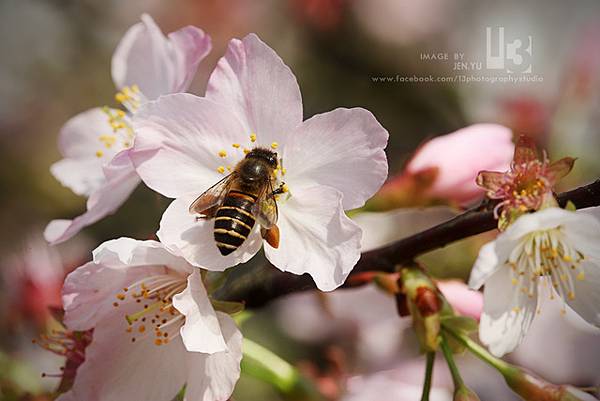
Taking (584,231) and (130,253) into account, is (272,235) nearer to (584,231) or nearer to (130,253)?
(130,253)

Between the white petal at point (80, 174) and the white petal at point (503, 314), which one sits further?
the white petal at point (80, 174)

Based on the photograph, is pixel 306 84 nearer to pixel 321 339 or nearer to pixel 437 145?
pixel 321 339

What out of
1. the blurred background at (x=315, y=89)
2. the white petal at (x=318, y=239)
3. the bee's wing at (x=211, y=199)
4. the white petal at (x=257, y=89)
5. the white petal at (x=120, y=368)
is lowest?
the blurred background at (x=315, y=89)

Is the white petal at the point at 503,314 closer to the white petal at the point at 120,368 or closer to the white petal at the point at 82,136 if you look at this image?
the white petal at the point at 120,368

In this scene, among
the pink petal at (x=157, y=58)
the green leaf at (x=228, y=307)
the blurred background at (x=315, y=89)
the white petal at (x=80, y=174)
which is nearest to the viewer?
the green leaf at (x=228, y=307)

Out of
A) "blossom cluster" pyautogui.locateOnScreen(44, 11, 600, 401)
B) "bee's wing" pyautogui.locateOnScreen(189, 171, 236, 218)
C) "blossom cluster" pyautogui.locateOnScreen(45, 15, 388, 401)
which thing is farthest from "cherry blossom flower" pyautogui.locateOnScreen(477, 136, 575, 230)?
"bee's wing" pyautogui.locateOnScreen(189, 171, 236, 218)

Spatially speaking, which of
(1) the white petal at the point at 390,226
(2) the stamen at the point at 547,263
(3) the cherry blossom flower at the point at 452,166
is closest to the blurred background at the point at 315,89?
(1) the white petal at the point at 390,226

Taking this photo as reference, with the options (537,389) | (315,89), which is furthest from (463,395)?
(315,89)
